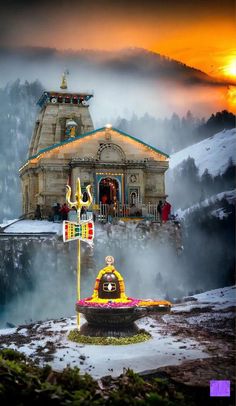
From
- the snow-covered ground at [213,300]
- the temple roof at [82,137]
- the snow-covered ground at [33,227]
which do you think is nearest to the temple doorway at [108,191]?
the temple roof at [82,137]

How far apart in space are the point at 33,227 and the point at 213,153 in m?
4.31

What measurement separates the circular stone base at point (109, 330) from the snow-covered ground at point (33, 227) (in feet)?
7.49

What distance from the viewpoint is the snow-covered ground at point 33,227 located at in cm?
797

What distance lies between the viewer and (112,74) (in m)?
7.27

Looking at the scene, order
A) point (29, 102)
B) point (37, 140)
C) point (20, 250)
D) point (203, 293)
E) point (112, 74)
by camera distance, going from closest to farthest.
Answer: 1. point (112, 74)
2. point (20, 250)
3. point (203, 293)
4. point (29, 102)
5. point (37, 140)

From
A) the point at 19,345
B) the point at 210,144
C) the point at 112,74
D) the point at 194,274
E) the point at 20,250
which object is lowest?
the point at 19,345

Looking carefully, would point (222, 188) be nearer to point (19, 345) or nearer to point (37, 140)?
point (37, 140)

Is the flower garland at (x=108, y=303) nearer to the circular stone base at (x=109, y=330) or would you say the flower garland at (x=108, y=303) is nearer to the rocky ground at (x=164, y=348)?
the circular stone base at (x=109, y=330)

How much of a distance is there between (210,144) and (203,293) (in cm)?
315

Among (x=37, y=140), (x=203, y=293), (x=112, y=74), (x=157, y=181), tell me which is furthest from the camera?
(x=37, y=140)

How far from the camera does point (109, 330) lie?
611cm

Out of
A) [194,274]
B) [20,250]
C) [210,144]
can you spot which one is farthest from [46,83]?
[194,274]

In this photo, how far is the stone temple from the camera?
9281mm

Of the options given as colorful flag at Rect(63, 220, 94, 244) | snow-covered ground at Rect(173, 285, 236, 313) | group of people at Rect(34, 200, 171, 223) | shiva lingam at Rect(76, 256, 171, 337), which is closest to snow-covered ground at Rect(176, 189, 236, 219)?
group of people at Rect(34, 200, 171, 223)
